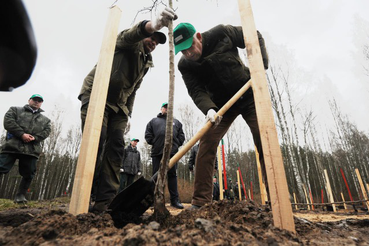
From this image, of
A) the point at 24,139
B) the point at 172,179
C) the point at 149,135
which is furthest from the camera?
the point at 149,135

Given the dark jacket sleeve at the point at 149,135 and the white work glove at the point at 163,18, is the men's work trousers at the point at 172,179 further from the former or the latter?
the white work glove at the point at 163,18

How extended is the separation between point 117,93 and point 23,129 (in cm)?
264

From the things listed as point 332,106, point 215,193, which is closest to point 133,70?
point 215,193

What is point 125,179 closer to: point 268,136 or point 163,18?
point 163,18

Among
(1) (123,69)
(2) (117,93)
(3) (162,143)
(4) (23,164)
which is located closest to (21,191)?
(4) (23,164)

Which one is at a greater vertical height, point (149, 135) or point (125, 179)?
point (149, 135)

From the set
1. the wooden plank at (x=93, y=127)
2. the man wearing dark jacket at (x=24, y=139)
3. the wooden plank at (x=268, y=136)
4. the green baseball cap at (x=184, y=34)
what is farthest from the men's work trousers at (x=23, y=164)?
the wooden plank at (x=268, y=136)

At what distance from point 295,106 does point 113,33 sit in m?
14.4

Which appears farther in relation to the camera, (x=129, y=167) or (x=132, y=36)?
(x=129, y=167)

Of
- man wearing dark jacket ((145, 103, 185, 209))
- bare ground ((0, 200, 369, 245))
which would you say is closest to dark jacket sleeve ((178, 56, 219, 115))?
bare ground ((0, 200, 369, 245))

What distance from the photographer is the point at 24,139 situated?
3439 millimetres

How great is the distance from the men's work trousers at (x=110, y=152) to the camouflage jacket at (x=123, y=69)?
0.12 metres

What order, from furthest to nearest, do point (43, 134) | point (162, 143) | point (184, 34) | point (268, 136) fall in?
point (162, 143), point (43, 134), point (184, 34), point (268, 136)

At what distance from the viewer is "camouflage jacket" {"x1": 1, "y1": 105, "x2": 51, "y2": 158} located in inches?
133
